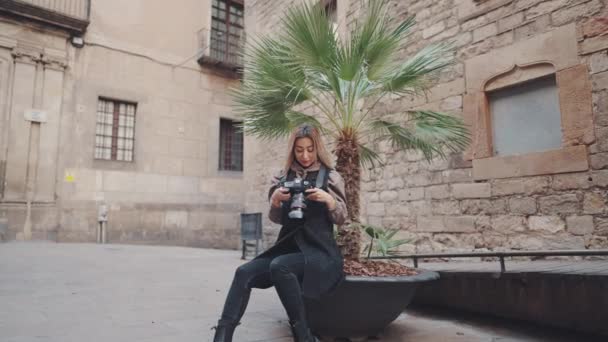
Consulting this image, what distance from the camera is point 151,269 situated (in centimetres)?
608

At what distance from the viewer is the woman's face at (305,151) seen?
8.38 ft

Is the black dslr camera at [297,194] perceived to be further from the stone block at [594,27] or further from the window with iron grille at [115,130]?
the window with iron grille at [115,130]

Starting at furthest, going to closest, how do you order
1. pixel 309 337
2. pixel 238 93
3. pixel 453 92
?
1. pixel 453 92
2. pixel 238 93
3. pixel 309 337

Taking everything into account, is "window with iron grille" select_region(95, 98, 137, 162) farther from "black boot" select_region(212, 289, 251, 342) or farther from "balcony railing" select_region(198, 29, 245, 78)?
"black boot" select_region(212, 289, 251, 342)

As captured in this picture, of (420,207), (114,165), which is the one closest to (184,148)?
(114,165)

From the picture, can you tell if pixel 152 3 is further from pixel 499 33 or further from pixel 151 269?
pixel 499 33

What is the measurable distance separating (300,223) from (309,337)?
24.8 inches

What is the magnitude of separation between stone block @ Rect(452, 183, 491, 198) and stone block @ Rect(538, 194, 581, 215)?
25.6 inches

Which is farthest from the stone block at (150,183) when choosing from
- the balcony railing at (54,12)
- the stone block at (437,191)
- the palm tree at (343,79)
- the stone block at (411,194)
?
the palm tree at (343,79)

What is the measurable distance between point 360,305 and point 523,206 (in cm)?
317

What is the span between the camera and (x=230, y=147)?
577 inches

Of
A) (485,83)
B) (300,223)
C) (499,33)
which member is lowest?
Answer: (300,223)

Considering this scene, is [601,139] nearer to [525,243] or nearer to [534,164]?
[534,164]

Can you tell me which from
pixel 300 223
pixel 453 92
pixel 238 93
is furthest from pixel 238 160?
pixel 300 223
